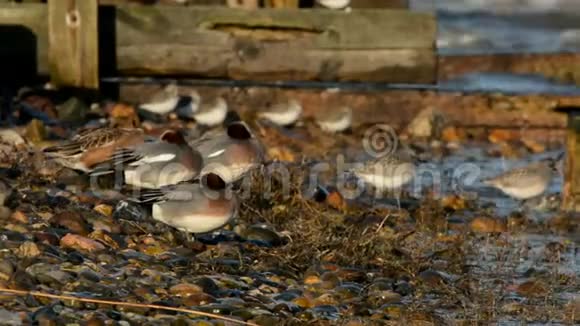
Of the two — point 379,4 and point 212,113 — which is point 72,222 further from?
point 379,4

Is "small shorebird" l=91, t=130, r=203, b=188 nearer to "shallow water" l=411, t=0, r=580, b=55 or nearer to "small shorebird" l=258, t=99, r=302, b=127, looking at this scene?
"small shorebird" l=258, t=99, r=302, b=127

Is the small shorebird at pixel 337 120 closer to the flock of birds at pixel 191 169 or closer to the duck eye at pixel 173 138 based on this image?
the flock of birds at pixel 191 169

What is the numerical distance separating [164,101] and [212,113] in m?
0.46

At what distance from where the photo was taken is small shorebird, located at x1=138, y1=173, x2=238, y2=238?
6898 millimetres

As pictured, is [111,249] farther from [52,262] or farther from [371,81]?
[371,81]

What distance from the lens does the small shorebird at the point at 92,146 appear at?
8438 millimetres

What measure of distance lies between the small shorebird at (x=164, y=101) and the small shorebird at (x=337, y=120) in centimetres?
120

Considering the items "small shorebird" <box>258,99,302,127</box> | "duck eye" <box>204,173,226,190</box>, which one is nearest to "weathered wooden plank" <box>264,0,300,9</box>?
"small shorebird" <box>258,99,302,127</box>

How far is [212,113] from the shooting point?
410 inches

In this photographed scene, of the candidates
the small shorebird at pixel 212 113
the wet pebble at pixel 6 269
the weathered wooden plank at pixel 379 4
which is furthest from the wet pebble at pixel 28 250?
the weathered wooden plank at pixel 379 4

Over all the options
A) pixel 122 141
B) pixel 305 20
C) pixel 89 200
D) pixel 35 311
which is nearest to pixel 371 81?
pixel 305 20

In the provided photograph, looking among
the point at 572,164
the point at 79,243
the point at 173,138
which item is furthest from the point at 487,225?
the point at 79,243

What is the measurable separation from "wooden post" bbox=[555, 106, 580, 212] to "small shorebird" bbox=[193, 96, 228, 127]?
9.80 ft

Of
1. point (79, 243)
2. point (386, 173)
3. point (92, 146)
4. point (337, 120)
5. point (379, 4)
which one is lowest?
point (337, 120)
